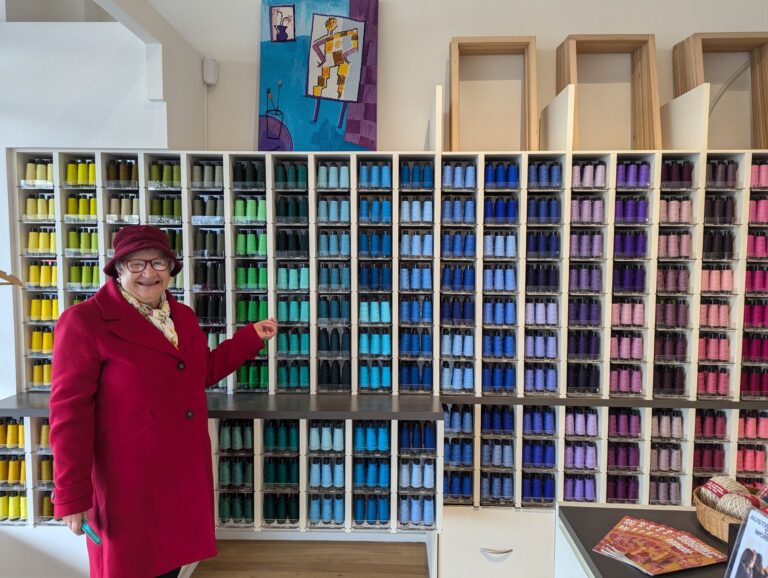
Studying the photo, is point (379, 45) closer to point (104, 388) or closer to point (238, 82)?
point (238, 82)

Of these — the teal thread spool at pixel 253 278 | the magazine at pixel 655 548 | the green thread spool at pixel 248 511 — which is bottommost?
the green thread spool at pixel 248 511

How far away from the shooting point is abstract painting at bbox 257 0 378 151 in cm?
363

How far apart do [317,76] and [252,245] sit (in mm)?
1339

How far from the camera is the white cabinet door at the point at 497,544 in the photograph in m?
3.27

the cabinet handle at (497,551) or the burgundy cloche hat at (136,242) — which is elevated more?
the burgundy cloche hat at (136,242)

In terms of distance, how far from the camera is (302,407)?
119 inches

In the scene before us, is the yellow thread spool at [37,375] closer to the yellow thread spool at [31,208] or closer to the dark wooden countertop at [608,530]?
A: the yellow thread spool at [31,208]

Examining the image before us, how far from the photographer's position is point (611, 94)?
3.71 meters

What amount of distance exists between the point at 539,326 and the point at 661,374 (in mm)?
880

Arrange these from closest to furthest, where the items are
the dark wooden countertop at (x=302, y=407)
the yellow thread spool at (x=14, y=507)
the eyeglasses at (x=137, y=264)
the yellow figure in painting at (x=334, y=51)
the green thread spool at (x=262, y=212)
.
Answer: the eyeglasses at (x=137, y=264) → the dark wooden countertop at (x=302, y=407) → the yellow thread spool at (x=14, y=507) → the green thread spool at (x=262, y=212) → the yellow figure in painting at (x=334, y=51)

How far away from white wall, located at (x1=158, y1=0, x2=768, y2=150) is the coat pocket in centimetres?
238

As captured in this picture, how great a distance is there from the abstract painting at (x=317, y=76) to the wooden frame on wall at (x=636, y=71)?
4.42 feet

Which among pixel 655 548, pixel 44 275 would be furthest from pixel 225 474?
pixel 655 548

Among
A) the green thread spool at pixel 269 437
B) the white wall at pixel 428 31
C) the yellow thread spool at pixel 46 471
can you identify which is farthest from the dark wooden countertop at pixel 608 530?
the yellow thread spool at pixel 46 471
